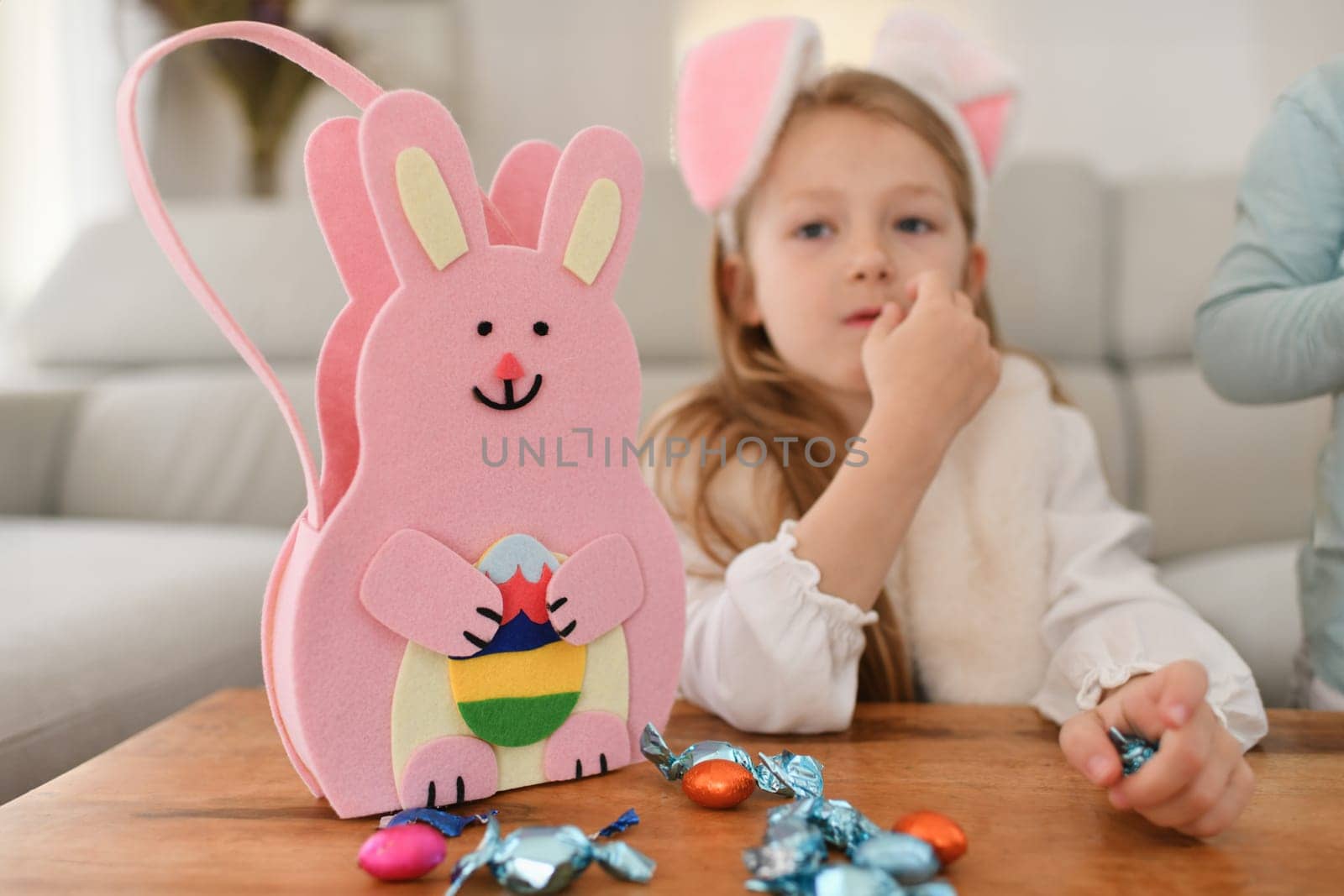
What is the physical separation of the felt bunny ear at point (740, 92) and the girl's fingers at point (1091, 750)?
21.9 inches

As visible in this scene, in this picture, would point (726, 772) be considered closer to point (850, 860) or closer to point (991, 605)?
point (850, 860)

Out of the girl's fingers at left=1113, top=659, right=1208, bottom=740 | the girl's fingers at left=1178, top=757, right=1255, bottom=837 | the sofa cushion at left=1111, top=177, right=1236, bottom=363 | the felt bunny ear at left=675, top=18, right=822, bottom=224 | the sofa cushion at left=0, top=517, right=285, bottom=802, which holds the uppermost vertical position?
the felt bunny ear at left=675, top=18, right=822, bottom=224

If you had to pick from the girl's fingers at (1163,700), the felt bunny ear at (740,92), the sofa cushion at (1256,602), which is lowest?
the sofa cushion at (1256,602)

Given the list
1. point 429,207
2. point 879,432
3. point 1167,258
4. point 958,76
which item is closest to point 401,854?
point 429,207

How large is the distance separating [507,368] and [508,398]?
1 cm

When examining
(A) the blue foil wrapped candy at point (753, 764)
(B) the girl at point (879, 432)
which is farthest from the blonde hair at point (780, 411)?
(A) the blue foil wrapped candy at point (753, 764)

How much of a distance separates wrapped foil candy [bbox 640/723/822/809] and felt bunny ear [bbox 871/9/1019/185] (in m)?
0.63

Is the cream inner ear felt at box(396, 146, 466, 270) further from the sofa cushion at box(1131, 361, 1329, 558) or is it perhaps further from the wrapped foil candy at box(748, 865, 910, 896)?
the sofa cushion at box(1131, 361, 1329, 558)

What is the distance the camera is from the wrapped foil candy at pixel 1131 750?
1.43 ft

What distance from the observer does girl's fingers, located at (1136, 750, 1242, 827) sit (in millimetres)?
408

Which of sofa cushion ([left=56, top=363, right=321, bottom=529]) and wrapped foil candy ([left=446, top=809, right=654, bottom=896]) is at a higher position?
wrapped foil candy ([left=446, top=809, right=654, bottom=896])

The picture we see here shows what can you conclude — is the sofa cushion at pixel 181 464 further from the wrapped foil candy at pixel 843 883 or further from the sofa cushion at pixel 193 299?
the wrapped foil candy at pixel 843 883

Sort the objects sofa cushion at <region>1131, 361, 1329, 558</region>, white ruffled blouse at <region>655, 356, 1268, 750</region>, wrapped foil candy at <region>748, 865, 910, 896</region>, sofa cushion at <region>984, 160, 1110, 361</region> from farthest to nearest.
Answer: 1. sofa cushion at <region>984, 160, 1110, 361</region>
2. sofa cushion at <region>1131, 361, 1329, 558</region>
3. white ruffled blouse at <region>655, 356, 1268, 750</region>
4. wrapped foil candy at <region>748, 865, 910, 896</region>

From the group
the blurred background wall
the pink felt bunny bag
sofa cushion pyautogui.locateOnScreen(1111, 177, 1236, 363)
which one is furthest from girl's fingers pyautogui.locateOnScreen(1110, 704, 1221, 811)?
the blurred background wall
